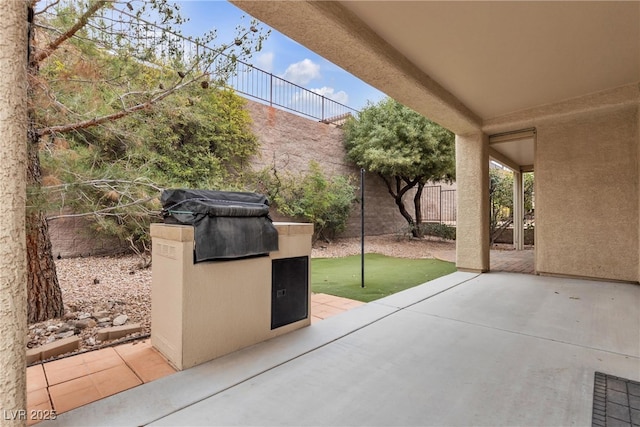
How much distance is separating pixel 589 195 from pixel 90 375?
7.07m

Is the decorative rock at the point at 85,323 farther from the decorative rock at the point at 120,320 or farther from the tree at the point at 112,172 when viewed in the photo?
the tree at the point at 112,172

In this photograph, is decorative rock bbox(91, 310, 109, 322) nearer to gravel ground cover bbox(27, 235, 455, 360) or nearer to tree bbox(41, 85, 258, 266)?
gravel ground cover bbox(27, 235, 455, 360)

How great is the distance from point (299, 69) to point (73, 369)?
10568mm

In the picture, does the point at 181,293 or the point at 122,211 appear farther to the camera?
the point at 122,211

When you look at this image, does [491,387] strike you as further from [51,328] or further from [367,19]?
[51,328]

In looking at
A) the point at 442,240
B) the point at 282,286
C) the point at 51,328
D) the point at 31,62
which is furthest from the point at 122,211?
the point at 442,240

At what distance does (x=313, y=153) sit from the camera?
1073 cm

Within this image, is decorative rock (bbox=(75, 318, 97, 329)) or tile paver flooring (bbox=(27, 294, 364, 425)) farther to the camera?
decorative rock (bbox=(75, 318, 97, 329))

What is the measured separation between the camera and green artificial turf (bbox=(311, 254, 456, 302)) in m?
4.64

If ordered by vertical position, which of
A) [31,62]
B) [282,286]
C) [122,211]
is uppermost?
[31,62]

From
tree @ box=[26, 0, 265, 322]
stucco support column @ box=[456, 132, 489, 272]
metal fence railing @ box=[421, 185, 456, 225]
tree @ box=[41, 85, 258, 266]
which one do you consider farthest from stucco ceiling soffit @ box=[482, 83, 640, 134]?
metal fence railing @ box=[421, 185, 456, 225]

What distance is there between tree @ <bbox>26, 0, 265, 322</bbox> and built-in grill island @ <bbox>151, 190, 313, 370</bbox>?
52.5 inches

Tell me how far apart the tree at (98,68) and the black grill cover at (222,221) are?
4.19 feet

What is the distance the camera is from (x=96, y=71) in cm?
303
